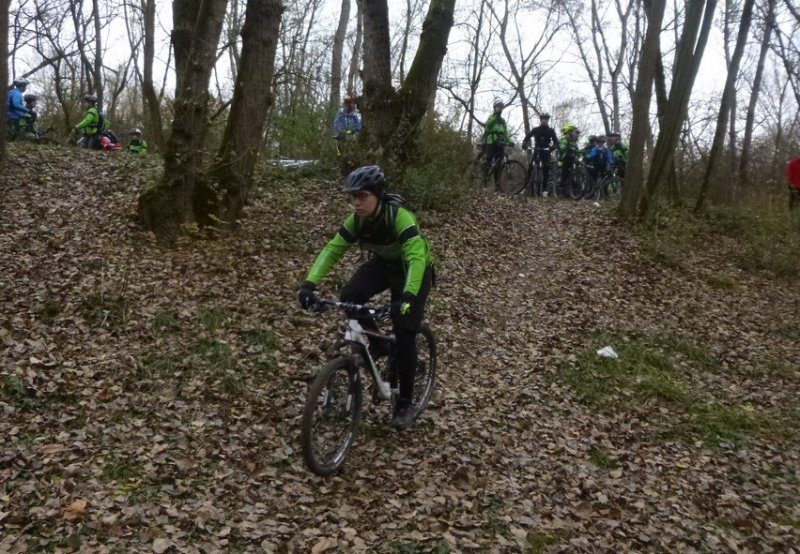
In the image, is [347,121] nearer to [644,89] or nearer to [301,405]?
[644,89]

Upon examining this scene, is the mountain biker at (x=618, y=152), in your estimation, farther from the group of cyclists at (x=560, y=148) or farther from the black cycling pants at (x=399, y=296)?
the black cycling pants at (x=399, y=296)

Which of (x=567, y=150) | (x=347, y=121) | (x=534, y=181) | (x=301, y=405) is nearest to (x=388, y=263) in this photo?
(x=301, y=405)

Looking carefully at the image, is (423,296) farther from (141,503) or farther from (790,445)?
(790,445)

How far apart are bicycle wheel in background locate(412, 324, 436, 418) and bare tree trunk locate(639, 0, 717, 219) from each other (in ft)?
31.2

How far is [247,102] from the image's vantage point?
9.40 metres

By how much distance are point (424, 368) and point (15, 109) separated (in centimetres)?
1288

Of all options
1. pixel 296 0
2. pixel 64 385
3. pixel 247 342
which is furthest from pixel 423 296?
pixel 296 0

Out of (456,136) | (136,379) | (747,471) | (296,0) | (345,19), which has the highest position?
(296,0)

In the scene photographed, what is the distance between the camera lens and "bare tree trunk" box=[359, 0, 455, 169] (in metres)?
13.0

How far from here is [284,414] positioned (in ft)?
19.4

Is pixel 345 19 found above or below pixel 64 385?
above

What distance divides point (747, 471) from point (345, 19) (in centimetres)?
2167

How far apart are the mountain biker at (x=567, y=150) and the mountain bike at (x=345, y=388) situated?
40.5ft

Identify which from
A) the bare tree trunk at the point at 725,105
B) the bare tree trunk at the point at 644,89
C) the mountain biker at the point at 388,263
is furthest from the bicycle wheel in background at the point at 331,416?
the bare tree trunk at the point at 725,105
